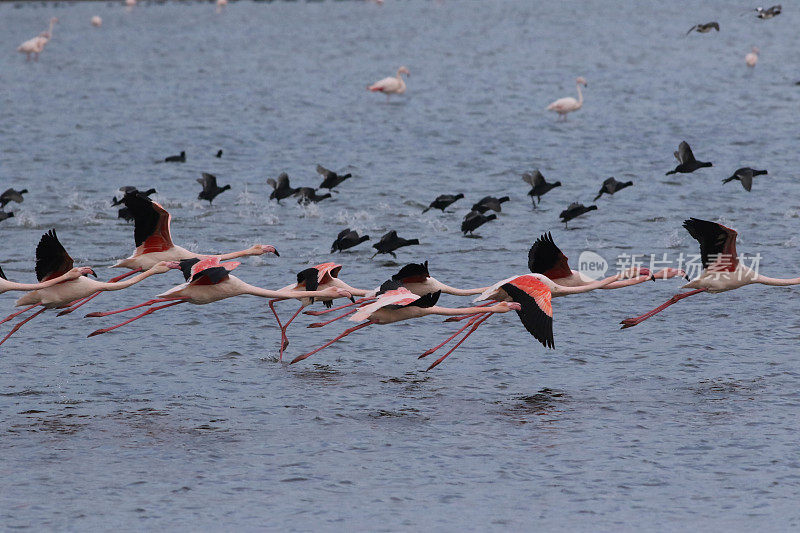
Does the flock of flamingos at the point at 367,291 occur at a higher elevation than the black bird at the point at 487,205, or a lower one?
higher

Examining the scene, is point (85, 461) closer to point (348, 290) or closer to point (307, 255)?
point (348, 290)

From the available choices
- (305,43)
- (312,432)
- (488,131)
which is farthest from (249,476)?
(305,43)

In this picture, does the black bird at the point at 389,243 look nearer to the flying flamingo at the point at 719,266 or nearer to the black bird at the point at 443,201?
the black bird at the point at 443,201

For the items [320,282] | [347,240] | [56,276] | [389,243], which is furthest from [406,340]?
[56,276]

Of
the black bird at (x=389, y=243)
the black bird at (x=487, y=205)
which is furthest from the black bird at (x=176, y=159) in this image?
the black bird at (x=389, y=243)

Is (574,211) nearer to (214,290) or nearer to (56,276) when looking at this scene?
(214,290)

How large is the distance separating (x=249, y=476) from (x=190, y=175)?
18809mm

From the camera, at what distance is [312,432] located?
42.3 feet

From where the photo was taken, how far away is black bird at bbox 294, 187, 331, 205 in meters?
24.8

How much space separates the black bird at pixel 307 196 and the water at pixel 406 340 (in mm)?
226

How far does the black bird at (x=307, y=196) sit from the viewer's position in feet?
81.4

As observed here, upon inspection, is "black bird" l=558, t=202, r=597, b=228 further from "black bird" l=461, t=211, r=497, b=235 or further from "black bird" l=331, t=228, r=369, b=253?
"black bird" l=331, t=228, r=369, b=253

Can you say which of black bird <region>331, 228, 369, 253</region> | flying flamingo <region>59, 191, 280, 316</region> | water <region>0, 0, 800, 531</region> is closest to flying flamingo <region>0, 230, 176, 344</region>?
flying flamingo <region>59, 191, 280, 316</region>

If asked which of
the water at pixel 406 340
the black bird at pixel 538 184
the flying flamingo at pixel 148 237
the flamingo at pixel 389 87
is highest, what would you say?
the flamingo at pixel 389 87
